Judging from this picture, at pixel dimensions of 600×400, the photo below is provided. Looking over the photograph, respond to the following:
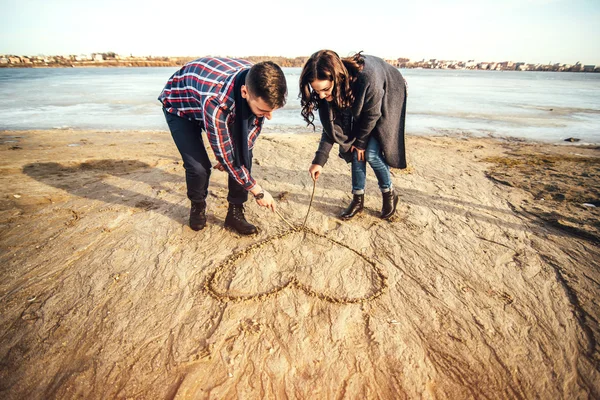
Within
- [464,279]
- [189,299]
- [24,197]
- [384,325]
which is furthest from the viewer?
[24,197]

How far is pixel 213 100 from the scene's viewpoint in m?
1.98

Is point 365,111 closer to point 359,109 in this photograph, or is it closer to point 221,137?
point 359,109

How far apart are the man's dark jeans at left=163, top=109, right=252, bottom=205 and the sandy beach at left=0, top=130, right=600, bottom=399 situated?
1.59ft

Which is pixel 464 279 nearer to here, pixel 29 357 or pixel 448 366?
pixel 448 366

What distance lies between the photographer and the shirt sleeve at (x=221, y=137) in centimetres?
198

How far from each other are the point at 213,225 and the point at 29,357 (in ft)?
5.57

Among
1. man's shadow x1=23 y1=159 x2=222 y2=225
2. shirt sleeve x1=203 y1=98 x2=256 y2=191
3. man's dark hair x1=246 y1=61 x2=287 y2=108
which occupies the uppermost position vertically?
man's dark hair x1=246 y1=61 x2=287 y2=108

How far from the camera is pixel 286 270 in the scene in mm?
2477

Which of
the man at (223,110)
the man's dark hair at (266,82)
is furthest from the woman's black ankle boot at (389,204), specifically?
the man's dark hair at (266,82)

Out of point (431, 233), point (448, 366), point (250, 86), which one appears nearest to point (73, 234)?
point (250, 86)

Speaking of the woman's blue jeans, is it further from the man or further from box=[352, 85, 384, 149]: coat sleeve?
the man

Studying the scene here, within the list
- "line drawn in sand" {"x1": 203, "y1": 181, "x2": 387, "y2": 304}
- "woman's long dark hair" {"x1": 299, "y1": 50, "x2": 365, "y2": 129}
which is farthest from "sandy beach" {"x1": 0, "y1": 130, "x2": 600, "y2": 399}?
"woman's long dark hair" {"x1": 299, "y1": 50, "x2": 365, "y2": 129}

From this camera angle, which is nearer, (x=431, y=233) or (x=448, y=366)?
(x=448, y=366)

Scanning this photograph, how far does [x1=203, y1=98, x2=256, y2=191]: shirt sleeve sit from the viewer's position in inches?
78.0
